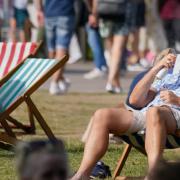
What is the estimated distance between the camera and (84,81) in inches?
601

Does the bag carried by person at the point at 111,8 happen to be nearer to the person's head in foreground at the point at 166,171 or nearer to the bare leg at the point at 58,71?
the bare leg at the point at 58,71

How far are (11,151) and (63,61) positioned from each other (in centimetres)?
84

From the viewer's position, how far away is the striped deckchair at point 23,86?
7.80 metres

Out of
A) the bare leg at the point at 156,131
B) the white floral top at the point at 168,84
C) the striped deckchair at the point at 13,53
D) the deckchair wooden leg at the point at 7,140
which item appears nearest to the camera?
the bare leg at the point at 156,131

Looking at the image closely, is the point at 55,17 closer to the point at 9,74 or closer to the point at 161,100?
the point at 9,74

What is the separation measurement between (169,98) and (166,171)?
10.3 feet

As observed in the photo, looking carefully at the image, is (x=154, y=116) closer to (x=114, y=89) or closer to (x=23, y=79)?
(x=23, y=79)

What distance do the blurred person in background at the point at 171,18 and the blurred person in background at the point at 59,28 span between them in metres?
4.45

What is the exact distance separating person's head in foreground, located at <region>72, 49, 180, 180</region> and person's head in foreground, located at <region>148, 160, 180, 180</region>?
219cm

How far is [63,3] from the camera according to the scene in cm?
1260

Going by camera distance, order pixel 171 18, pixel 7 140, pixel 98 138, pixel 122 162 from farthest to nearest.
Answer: pixel 171 18 → pixel 7 140 → pixel 122 162 → pixel 98 138

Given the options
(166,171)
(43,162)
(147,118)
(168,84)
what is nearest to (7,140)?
(168,84)

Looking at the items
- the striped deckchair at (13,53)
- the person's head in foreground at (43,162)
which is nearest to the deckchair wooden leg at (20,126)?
the striped deckchair at (13,53)

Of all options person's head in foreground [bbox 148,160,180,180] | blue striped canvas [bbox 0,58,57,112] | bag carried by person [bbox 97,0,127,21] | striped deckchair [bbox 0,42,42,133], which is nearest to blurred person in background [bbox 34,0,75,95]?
bag carried by person [bbox 97,0,127,21]
